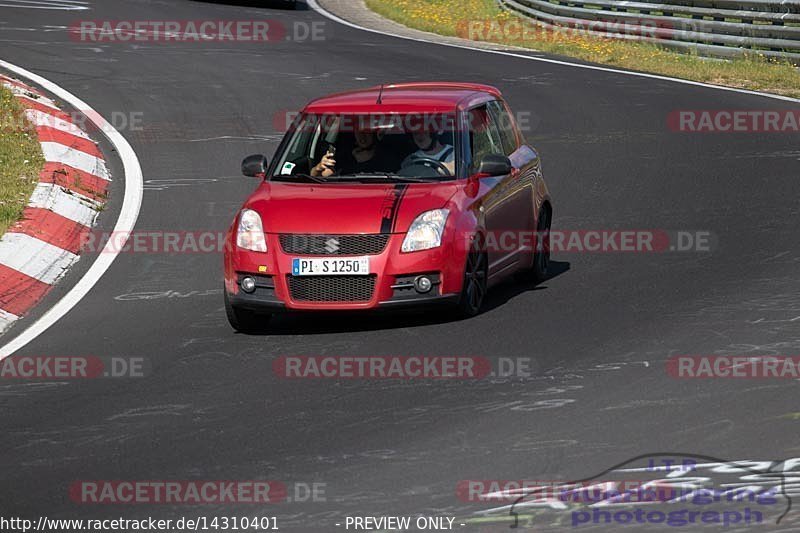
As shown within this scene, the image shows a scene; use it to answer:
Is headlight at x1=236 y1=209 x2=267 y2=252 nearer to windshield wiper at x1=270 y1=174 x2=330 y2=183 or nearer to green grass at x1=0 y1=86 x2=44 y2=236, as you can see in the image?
windshield wiper at x1=270 y1=174 x2=330 y2=183

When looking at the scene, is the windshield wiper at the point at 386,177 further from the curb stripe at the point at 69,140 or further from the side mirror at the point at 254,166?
the curb stripe at the point at 69,140

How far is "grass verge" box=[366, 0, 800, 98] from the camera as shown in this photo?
23672 millimetres

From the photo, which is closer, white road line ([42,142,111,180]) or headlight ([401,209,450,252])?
headlight ([401,209,450,252])

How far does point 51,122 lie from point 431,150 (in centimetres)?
799

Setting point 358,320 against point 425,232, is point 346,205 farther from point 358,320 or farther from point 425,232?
point 358,320

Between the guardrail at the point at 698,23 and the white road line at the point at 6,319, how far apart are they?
54.0 feet

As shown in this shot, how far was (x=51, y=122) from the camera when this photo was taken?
17.8 meters

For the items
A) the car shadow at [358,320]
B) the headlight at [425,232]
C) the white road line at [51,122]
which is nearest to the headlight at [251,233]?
the car shadow at [358,320]

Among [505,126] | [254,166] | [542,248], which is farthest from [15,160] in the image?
[542,248]

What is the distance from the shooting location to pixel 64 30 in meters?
28.5

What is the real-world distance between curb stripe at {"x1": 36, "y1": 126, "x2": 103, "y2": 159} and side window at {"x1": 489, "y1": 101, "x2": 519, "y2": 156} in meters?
5.99

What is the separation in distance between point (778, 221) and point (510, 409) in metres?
6.22

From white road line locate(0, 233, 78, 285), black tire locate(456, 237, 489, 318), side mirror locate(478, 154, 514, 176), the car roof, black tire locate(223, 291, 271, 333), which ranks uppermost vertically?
the car roof

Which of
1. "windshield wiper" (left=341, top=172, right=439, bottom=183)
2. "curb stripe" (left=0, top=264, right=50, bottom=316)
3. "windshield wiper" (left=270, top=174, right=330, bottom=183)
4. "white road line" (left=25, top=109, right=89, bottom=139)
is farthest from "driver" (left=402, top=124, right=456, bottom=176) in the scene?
"white road line" (left=25, top=109, right=89, bottom=139)
